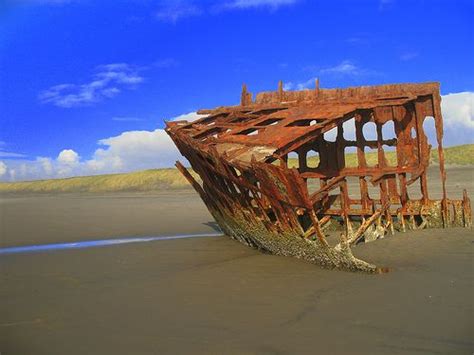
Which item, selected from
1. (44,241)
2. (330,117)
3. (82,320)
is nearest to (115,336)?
(82,320)

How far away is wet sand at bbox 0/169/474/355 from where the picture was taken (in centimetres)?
387

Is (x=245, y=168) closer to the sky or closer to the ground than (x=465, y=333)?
closer to the sky

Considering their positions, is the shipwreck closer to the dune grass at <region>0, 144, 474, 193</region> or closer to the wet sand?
the wet sand

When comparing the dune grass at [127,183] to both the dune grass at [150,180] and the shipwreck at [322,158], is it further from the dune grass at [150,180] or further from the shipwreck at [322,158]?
the shipwreck at [322,158]

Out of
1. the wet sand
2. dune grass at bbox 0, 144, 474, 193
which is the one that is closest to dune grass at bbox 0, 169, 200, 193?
dune grass at bbox 0, 144, 474, 193

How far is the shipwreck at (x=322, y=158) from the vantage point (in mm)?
7199

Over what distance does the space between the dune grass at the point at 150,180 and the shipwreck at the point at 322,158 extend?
75.7 feet

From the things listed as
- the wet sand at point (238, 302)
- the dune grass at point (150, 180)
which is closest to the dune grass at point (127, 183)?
the dune grass at point (150, 180)

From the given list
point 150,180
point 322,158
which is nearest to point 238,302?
point 322,158

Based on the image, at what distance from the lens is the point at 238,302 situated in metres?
5.02

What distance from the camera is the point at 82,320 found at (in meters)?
4.64

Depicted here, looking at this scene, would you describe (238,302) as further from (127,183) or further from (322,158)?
(127,183)

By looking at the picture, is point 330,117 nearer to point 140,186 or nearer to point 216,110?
point 216,110

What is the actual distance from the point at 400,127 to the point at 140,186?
34850 mm
